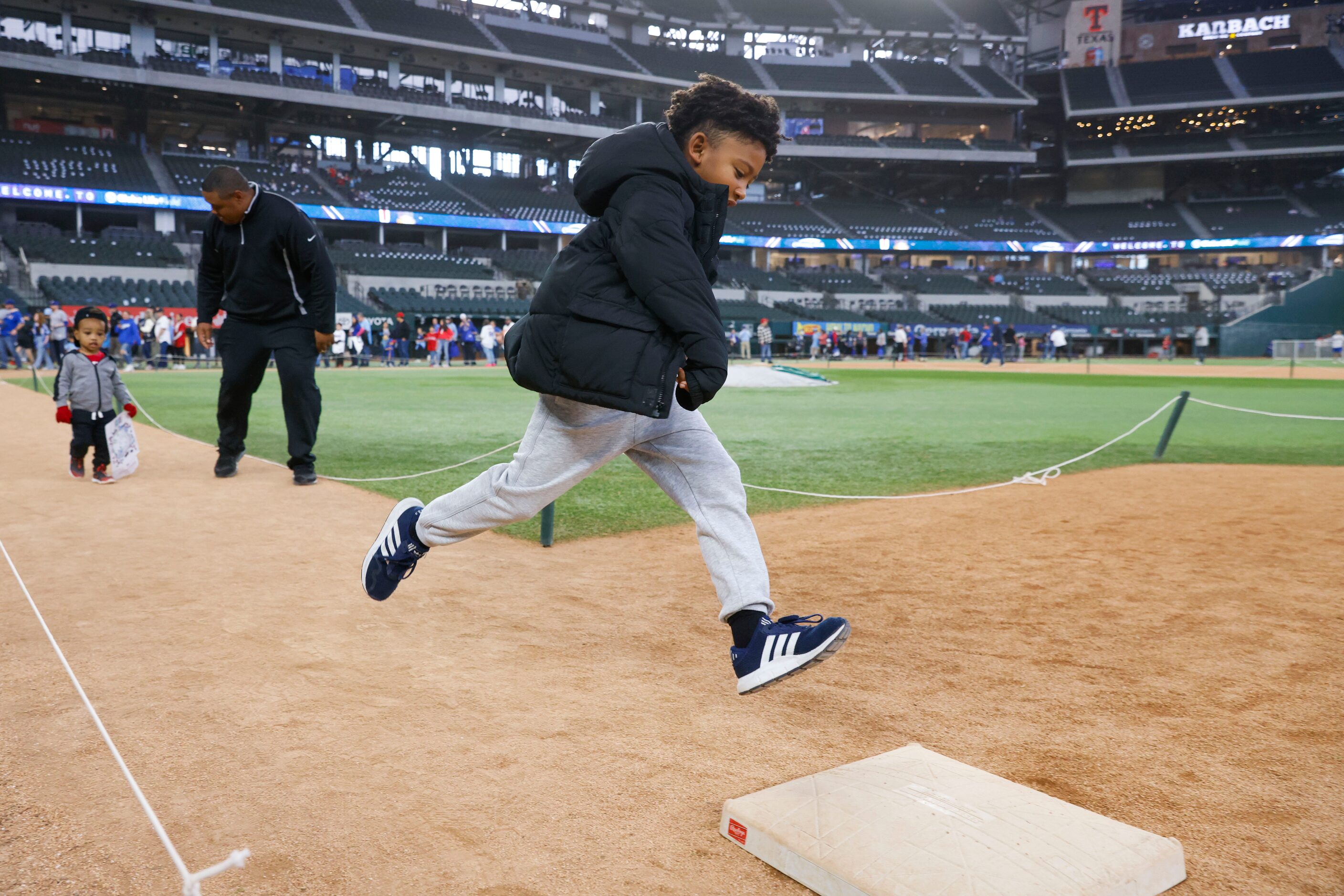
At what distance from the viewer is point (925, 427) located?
12617 mm

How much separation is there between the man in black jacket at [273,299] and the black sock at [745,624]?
15.9 feet

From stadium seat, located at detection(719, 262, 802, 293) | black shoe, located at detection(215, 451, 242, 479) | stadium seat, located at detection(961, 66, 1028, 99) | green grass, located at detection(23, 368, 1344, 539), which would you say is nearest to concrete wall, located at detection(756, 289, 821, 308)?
stadium seat, located at detection(719, 262, 802, 293)

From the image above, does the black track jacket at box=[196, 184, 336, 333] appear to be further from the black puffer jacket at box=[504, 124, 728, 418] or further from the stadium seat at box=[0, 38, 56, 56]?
the stadium seat at box=[0, 38, 56, 56]

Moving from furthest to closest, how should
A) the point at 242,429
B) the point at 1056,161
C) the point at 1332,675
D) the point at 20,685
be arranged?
the point at 1056,161, the point at 242,429, the point at 1332,675, the point at 20,685

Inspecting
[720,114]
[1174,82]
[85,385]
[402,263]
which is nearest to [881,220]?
[1174,82]

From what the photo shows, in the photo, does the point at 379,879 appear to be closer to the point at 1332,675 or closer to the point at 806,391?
the point at 1332,675

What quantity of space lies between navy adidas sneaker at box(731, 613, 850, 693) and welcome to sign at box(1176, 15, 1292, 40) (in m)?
82.1

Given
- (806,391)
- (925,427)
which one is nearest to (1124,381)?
(806,391)

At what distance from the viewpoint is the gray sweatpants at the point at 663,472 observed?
2787mm

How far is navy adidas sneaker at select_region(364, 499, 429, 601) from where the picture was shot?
3285 mm

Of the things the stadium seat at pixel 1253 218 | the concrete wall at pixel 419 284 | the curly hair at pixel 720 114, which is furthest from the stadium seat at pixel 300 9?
the stadium seat at pixel 1253 218

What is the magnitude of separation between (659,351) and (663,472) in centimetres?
50

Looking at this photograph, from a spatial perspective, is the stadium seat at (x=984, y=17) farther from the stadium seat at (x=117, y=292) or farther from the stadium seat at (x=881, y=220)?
the stadium seat at (x=117, y=292)

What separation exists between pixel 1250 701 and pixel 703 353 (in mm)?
2210
